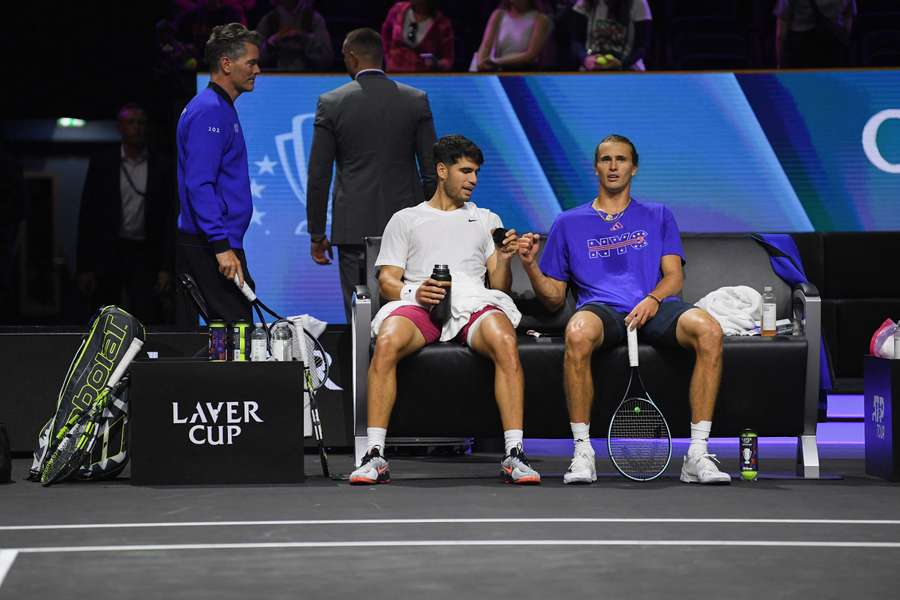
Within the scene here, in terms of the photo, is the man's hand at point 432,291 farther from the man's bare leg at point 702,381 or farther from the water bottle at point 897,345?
the water bottle at point 897,345

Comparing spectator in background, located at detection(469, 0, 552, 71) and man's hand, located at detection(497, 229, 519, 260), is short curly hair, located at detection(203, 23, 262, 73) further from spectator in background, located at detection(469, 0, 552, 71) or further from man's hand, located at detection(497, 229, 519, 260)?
spectator in background, located at detection(469, 0, 552, 71)

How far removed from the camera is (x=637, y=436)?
538 centimetres

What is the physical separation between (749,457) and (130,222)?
14.1 feet

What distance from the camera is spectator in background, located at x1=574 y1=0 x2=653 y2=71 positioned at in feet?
27.6

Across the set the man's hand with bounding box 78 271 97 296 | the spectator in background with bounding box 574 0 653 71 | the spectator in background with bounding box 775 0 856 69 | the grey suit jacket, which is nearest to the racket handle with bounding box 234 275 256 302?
the grey suit jacket

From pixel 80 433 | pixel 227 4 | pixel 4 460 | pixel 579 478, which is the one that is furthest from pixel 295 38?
pixel 579 478

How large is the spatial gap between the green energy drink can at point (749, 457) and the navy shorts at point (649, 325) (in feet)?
1.43

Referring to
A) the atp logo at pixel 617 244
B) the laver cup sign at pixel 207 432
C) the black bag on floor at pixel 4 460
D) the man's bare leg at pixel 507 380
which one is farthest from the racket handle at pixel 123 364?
the atp logo at pixel 617 244

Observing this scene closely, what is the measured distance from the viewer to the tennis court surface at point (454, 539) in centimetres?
339

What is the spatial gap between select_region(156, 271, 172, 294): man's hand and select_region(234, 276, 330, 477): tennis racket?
2.37m

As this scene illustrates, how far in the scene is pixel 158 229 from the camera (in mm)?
8383

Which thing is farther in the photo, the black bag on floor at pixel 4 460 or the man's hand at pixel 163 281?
the man's hand at pixel 163 281

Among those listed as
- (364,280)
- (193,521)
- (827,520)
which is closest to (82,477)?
(193,521)

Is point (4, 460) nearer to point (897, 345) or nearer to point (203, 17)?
point (897, 345)
